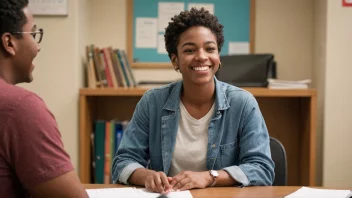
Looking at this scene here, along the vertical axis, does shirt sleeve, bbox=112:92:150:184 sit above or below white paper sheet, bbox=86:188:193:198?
above

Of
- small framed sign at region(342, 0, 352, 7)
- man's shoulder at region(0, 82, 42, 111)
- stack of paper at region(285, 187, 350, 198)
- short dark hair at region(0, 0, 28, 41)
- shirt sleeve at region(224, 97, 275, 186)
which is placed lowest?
stack of paper at region(285, 187, 350, 198)

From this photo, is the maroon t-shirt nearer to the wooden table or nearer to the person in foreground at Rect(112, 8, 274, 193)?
the wooden table

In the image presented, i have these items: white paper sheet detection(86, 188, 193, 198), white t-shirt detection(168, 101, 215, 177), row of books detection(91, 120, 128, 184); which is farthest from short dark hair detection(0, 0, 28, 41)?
row of books detection(91, 120, 128, 184)

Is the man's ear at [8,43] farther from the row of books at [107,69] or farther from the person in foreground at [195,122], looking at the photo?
the row of books at [107,69]

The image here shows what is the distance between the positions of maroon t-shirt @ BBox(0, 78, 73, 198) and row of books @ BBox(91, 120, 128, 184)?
5.94ft

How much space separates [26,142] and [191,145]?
2.73ft

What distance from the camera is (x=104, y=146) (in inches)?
109

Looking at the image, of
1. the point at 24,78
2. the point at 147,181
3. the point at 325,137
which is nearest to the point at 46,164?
the point at 24,78

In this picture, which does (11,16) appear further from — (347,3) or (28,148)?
(347,3)

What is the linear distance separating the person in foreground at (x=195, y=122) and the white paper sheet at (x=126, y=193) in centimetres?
17

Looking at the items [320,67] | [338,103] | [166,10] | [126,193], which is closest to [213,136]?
[126,193]

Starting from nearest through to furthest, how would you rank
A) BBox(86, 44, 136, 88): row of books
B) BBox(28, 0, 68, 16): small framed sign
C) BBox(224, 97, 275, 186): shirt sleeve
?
BBox(224, 97, 275, 186): shirt sleeve
BBox(28, 0, 68, 16): small framed sign
BBox(86, 44, 136, 88): row of books

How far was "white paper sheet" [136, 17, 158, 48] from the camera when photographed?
2992 millimetres

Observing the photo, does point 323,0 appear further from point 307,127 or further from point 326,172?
point 326,172
